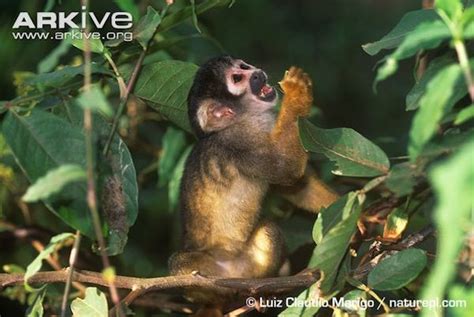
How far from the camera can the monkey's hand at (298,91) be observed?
3.22m

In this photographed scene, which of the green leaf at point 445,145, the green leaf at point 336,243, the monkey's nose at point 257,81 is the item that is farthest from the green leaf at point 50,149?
the monkey's nose at point 257,81

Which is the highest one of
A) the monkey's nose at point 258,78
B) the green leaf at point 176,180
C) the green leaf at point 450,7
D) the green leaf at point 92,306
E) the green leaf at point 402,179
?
the green leaf at point 450,7

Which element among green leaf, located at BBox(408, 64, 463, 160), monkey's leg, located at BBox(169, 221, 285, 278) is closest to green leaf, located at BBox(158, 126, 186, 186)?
monkey's leg, located at BBox(169, 221, 285, 278)

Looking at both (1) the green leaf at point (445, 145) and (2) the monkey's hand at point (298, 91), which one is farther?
(2) the monkey's hand at point (298, 91)

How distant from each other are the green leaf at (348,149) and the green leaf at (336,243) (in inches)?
3.9

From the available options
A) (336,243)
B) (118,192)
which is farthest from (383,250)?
(118,192)

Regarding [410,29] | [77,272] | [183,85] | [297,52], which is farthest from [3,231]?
[297,52]

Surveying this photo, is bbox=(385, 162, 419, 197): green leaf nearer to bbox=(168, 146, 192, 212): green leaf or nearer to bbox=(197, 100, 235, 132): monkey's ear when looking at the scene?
bbox=(197, 100, 235, 132): monkey's ear

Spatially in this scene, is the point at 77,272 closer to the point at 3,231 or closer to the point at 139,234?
the point at 3,231

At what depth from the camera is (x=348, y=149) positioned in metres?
2.31

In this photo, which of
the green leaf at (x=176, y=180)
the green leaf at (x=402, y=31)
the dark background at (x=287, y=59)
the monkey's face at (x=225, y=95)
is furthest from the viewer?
the dark background at (x=287, y=59)

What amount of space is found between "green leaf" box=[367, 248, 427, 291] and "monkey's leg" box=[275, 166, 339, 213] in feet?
5.00

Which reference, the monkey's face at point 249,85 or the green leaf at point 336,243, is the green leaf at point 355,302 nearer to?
the green leaf at point 336,243

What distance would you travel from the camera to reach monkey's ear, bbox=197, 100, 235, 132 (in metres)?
3.54
